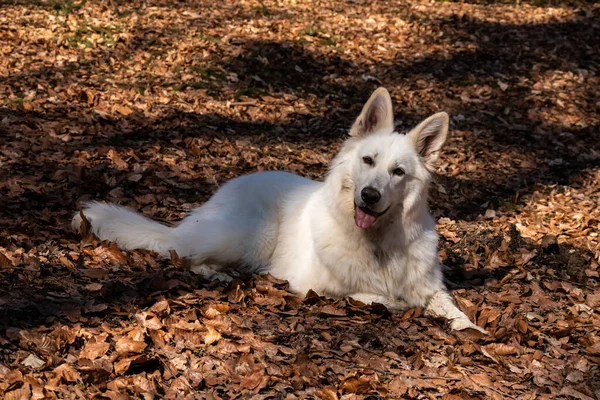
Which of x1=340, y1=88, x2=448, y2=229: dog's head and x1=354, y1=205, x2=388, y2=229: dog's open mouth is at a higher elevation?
x1=340, y1=88, x2=448, y2=229: dog's head

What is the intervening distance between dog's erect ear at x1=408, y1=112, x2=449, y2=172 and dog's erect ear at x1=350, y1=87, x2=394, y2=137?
0.71 feet

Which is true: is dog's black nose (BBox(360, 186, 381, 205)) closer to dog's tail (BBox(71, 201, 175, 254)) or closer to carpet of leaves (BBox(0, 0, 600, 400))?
carpet of leaves (BBox(0, 0, 600, 400))

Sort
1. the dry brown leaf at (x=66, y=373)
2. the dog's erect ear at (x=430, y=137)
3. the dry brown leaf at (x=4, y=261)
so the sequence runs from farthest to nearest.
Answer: the dog's erect ear at (x=430, y=137) → the dry brown leaf at (x=4, y=261) → the dry brown leaf at (x=66, y=373)

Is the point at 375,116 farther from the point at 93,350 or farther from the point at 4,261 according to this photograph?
the point at 4,261

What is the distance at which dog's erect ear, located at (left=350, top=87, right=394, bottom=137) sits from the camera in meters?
5.26

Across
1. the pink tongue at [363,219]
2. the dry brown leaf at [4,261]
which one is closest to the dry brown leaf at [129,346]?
the dry brown leaf at [4,261]

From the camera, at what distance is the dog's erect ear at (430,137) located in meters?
5.20

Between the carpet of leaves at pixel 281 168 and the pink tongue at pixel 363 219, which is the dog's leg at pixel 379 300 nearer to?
the carpet of leaves at pixel 281 168

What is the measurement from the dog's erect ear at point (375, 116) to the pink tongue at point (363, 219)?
25.7 inches

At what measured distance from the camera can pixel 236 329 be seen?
4.43 metres

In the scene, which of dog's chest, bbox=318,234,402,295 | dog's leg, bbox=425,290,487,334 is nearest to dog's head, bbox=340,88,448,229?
dog's chest, bbox=318,234,402,295

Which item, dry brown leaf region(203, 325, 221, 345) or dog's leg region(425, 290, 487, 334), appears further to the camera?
dog's leg region(425, 290, 487, 334)

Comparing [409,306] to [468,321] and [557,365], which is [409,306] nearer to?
[468,321]

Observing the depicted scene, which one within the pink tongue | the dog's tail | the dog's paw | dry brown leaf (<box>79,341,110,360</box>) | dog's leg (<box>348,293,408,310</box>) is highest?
the pink tongue
